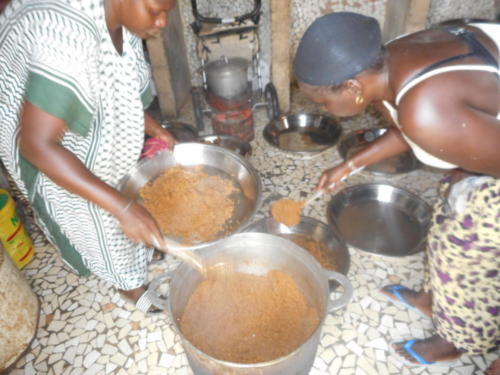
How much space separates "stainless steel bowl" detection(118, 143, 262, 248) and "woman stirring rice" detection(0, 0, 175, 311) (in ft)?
0.42

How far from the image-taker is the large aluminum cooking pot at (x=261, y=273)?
1.30 metres

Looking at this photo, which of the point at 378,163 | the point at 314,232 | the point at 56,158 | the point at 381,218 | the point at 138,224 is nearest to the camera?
the point at 56,158

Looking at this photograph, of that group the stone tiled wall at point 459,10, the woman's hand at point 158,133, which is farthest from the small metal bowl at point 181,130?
the stone tiled wall at point 459,10

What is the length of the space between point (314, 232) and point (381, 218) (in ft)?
1.71

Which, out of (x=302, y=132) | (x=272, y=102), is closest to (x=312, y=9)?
(x=272, y=102)

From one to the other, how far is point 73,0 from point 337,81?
Answer: 3.07 ft

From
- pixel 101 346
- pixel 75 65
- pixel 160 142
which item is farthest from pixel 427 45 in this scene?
pixel 101 346

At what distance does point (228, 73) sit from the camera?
3117mm

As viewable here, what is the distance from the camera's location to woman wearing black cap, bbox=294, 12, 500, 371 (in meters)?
1.16

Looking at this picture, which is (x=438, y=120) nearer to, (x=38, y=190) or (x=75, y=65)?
(x=75, y=65)

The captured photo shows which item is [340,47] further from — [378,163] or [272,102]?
[272,102]

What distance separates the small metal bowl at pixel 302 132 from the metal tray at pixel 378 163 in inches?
4.8

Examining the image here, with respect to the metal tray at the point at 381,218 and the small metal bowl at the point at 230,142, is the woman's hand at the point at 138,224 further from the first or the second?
the small metal bowl at the point at 230,142

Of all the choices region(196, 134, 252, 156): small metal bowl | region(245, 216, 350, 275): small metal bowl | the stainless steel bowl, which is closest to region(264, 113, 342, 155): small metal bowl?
region(196, 134, 252, 156): small metal bowl
